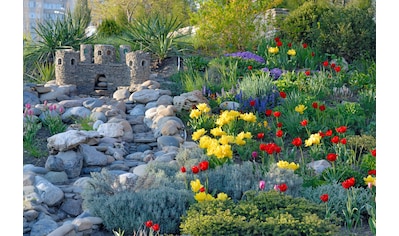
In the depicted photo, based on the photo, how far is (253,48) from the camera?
12469 mm

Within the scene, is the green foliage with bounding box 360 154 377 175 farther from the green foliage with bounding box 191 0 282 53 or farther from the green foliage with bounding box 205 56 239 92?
the green foliage with bounding box 191 0 282 53

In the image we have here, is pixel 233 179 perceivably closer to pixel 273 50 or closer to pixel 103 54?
pixel 273 50

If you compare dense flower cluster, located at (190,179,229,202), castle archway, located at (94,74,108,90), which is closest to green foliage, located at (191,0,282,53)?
castle archway, located at (94,74,108,90)

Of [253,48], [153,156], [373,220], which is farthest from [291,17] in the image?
[373,220]

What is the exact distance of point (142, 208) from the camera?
4.53m

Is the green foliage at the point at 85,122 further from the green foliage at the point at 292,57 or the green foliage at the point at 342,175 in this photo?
the green foliage at the point at 292,57

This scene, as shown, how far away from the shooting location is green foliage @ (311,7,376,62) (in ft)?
37.8

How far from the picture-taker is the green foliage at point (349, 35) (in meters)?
11.5

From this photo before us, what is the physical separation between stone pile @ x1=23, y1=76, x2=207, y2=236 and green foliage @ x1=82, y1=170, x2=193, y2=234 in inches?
5.4

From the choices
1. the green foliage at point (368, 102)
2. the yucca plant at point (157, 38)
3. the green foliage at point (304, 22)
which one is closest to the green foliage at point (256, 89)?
the green foliage at point (368, 102)

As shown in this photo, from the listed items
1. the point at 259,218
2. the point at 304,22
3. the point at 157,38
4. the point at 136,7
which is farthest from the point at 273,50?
the point at 136,7

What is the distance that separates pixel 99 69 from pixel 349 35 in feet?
16.6

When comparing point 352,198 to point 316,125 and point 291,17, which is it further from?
point 291,17

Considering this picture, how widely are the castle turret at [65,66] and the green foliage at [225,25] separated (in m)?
3.05
